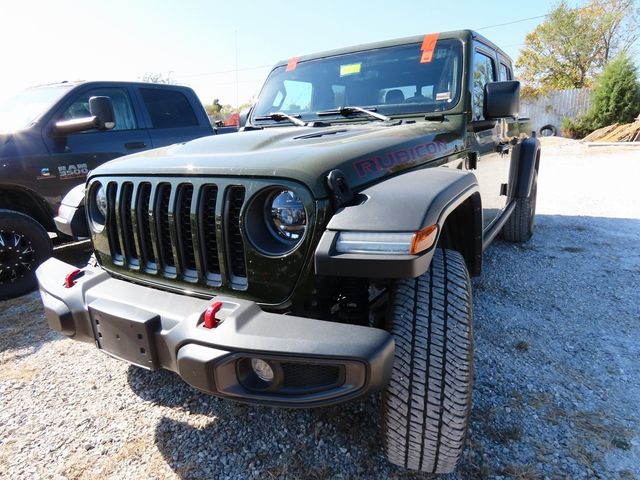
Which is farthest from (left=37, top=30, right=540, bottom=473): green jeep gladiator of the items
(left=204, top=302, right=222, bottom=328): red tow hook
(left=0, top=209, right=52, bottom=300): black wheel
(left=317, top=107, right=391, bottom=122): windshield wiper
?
(left=0, top=209, right=52, bottom=300): black wheel

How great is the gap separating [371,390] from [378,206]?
1.98ft

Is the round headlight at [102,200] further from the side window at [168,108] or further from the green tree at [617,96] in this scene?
the green tree at [617,96]

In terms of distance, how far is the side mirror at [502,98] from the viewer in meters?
2.66

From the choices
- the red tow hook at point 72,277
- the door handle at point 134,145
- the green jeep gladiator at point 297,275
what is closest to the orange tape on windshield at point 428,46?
the green jeep gladiator at point 297,275

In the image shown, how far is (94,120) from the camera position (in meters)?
3.97

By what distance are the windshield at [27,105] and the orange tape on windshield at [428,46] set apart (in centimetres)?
348

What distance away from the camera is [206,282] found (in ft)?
5.86

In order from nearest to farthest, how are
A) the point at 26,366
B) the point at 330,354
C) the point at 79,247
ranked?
the point at 330,354 < the point at 26,366 < the point at 79,247

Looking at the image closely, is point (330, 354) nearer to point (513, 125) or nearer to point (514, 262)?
point (514, 262)

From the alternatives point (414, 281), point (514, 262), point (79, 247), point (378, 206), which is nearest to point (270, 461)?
point (414, 281)

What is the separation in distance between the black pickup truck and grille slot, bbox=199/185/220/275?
278 cm

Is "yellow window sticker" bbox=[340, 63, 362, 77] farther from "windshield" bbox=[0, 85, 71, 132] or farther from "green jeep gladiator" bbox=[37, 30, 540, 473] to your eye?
"windshield" bbox=[0, 85, 71, 132]

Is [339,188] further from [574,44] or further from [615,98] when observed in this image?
[574,44]

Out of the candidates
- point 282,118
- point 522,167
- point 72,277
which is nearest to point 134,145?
point 282,118
